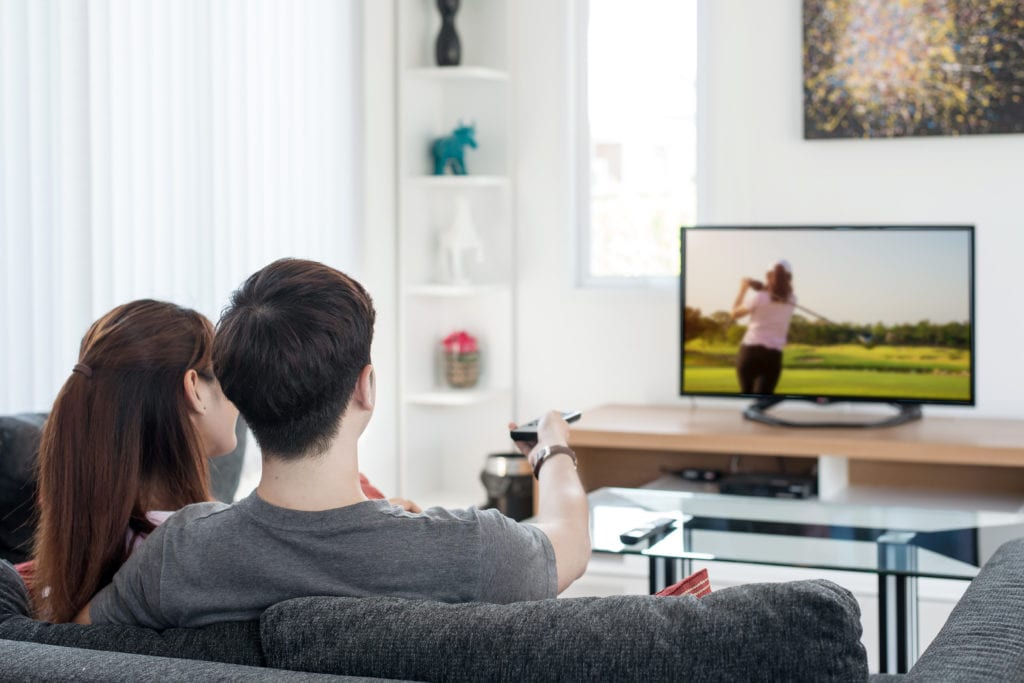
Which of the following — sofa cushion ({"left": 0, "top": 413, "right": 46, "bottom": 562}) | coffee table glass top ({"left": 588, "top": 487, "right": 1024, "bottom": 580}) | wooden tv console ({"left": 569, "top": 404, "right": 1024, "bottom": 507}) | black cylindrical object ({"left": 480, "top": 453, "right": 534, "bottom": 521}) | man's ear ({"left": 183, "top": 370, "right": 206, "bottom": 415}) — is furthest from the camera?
black cylindrical object ({"left": 480, "top": 453, "right": 534, "bottom": 521})

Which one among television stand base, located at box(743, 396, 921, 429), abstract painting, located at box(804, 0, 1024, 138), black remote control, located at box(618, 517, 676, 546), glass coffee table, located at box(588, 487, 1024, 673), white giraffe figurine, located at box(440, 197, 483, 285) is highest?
abstract painting, located at box(804, 0, 1024, 138)

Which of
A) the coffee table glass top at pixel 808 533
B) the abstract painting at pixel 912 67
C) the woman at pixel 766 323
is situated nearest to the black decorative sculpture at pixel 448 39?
the abstract painting at pixel 912 67

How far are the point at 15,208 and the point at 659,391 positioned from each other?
2.36 m

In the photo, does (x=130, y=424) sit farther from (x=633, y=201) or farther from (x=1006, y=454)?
(x=633, y=201)

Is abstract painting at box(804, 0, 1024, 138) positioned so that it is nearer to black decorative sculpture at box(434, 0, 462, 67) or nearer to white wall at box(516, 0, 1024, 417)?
white wall at box(516, 0, 1024, 417)

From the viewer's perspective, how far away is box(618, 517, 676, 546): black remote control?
2.43 metres

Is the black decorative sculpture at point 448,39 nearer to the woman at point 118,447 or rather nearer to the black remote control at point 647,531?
the black remote control at point 647,531

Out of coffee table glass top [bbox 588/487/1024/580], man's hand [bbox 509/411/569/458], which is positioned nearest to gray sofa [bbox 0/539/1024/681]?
man's hand [bbox 509/411/569/458]

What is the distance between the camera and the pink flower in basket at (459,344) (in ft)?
15.2

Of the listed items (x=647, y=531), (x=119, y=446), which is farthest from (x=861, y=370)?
(x=119, y=446)

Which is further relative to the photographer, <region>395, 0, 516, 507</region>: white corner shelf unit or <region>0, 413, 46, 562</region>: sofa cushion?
<region>395, 0, 516, 507</region>: white corner shelf unit

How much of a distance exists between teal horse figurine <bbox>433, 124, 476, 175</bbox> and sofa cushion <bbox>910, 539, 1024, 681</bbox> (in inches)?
127

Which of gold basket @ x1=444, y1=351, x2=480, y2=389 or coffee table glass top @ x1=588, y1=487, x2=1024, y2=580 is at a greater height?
gold basket @ x1=444, y1=351, x2=480, y2=389

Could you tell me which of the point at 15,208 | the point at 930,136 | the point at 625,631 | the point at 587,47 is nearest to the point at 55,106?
the point at 15,208
